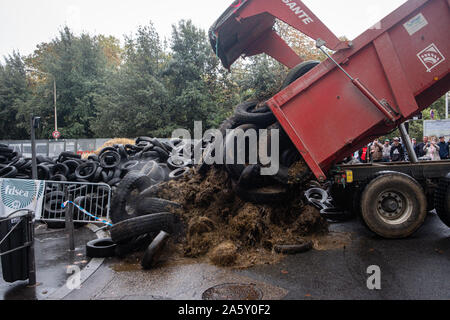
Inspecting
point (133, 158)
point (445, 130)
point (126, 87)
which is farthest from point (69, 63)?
point (445, 130)

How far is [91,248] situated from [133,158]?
5.87m

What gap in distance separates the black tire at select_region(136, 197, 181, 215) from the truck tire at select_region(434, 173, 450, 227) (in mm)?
4928

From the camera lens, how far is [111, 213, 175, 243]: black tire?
5.47 meters

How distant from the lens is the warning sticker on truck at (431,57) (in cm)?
566

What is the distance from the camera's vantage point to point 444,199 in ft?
20.1

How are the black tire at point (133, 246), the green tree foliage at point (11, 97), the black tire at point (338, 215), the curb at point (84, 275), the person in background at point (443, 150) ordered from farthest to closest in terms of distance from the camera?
1. the green tree foliage at point (11, 97)
2. the person in background at point (443, 150)
3. the black tire at point (338, 215)
4. the black tire at point (133, 246)
5. the curb at point (84, 275)

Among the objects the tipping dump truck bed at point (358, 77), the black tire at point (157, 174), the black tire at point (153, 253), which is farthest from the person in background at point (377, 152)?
the black tire at point (153, 253)

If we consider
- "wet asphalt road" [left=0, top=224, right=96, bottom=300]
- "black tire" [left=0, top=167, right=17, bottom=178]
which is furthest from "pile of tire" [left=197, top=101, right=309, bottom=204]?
"black tire" [left=0, top=167, right=17, bottom=178]

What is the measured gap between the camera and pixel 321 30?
5688 mm

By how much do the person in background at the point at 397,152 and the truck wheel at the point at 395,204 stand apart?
7788mm

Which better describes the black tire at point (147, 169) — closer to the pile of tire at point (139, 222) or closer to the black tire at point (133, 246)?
the pile of tire at point (139, 222)

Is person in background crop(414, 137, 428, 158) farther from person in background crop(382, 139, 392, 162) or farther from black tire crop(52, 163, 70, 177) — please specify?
black tire crop(52, 163, 70, 177)

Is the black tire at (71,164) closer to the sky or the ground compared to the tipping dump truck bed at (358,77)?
closer to the ground

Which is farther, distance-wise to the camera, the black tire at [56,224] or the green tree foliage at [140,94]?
the green tree foliage at [140,94]
